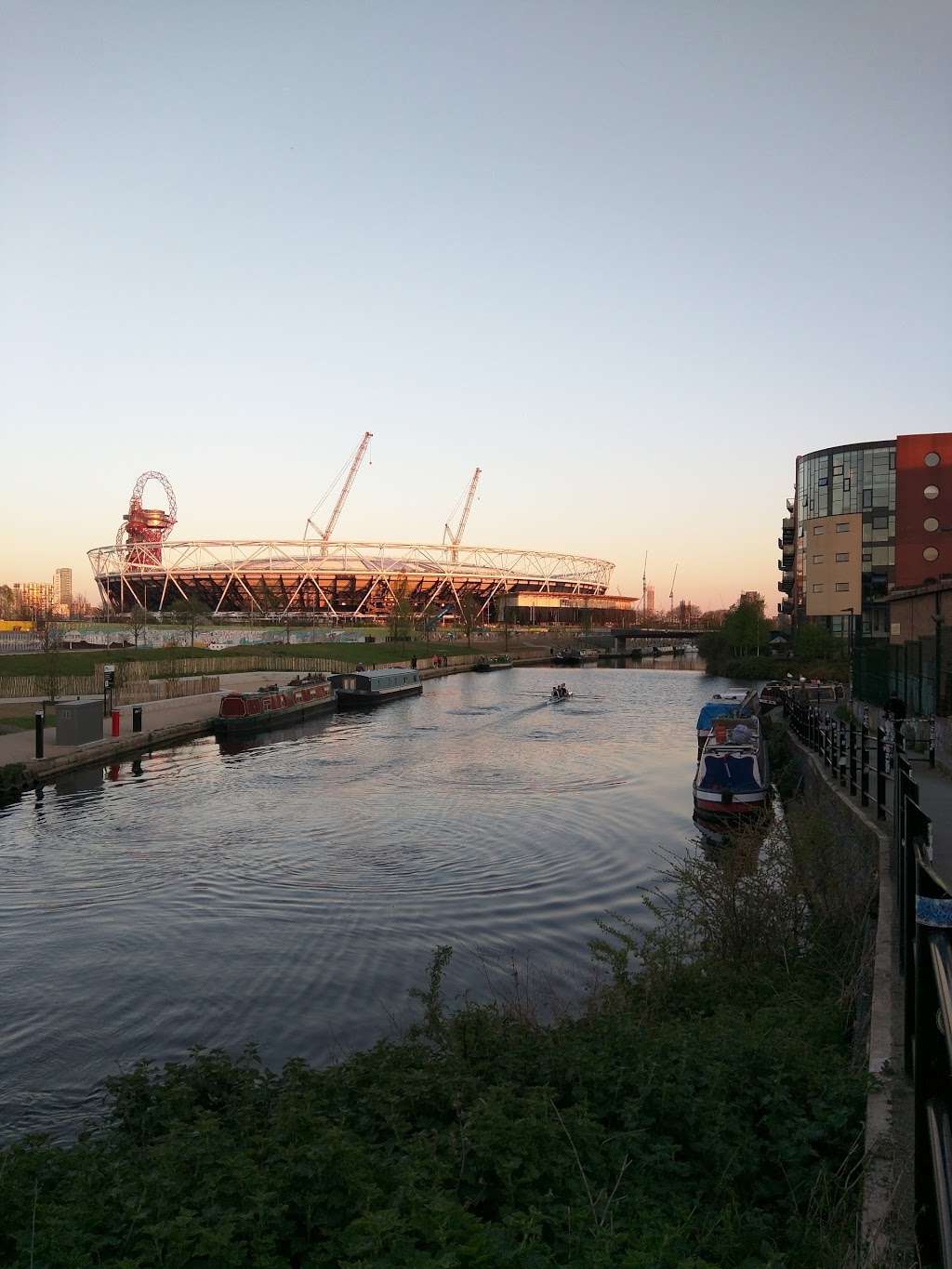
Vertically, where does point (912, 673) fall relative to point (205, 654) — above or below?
above

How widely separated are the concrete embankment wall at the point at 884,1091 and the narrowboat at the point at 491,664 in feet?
307

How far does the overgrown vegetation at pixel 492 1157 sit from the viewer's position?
193 inches

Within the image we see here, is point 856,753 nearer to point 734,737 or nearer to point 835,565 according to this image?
point 734,737

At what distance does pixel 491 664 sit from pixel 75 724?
266ft

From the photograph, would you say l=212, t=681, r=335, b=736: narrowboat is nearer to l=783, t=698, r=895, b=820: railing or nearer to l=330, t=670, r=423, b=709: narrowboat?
l=330, t=670, r=423, b=709: narrowboat

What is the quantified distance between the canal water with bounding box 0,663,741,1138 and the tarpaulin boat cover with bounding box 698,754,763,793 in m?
1.50

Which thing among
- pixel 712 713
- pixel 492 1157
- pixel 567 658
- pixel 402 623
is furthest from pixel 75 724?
pixel 567 658

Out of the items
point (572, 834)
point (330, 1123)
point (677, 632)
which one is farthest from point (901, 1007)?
point (677, 632)

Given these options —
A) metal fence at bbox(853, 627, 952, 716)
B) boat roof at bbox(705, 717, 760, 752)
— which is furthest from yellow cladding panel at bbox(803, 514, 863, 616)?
boat roof at bbox(705, 717, 760, 752)

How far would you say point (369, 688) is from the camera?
61.3 m

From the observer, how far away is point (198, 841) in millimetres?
22828

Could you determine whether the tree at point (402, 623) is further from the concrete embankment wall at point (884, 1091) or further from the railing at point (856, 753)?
the concrete embankment wall at point (884, 1091)

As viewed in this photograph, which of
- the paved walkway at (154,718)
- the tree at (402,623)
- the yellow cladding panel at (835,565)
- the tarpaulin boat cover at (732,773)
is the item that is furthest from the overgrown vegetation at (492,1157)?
the tree at (402,623)

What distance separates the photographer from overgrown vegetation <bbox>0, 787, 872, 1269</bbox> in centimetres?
491
